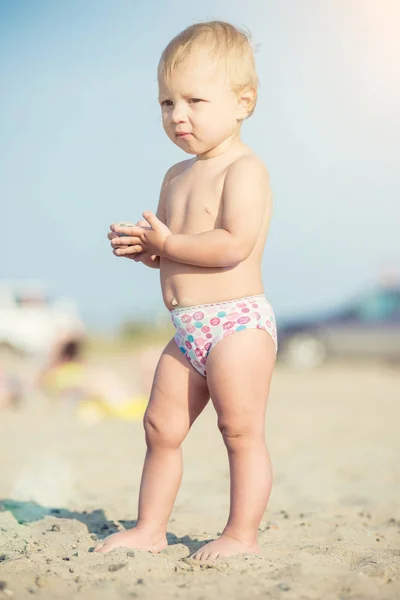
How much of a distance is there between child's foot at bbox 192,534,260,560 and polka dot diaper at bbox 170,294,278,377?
62 cm

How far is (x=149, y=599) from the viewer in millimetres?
2461

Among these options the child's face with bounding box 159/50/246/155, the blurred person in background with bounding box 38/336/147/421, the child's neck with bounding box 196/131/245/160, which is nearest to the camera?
the child's face with bounding box 159/50/246/155

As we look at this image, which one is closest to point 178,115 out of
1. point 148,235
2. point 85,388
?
point 148,235

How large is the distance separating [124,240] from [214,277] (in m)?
0.37

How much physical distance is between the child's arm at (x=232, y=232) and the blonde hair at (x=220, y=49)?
34 cm

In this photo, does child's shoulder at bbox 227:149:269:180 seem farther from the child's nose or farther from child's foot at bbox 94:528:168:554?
child's foot at bbox 94:528:168:554

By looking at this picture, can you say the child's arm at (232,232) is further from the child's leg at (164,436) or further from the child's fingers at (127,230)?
the child's leg at (164,436)

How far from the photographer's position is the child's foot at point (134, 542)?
10.1ft

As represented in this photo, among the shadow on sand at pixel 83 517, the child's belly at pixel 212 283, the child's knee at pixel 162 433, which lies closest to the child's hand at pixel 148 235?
the child's belly at pixel 212 283

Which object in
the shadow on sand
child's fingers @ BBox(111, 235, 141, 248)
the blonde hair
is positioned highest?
the blonde hair

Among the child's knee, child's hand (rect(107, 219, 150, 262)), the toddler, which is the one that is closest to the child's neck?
the toddler

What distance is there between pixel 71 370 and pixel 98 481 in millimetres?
4487

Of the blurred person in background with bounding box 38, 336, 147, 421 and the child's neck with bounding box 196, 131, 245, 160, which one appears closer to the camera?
the child's neck with bounding box 196, 131, 245, 160

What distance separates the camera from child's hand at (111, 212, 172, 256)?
119 inches
